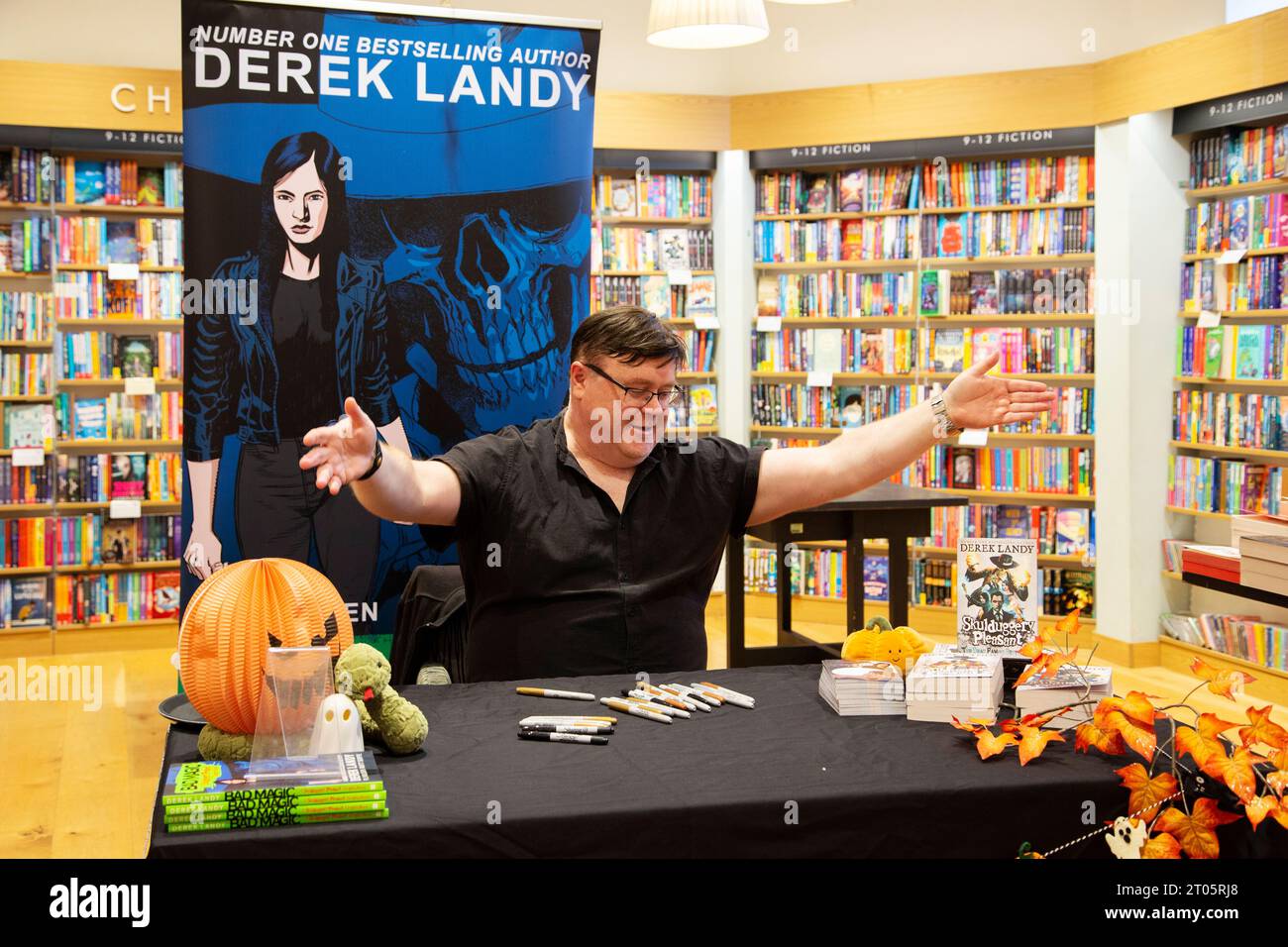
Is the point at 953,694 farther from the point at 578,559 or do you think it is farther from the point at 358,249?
the point at 358,249

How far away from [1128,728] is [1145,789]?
9 centimetres

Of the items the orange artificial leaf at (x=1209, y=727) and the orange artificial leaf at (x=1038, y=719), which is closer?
the orange artificial leaf at (x=1209, y=727)

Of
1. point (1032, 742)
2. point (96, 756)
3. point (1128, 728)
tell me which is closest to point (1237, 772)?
point (1128, 728)

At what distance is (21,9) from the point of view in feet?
22.5

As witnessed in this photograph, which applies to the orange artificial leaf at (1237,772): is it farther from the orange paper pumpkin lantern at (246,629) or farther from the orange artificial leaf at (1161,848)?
the orange paper pumpkin lantern at (246,629)

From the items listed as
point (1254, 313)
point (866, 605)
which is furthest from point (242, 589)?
point (866, 605)

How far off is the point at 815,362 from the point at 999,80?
1.83 meters

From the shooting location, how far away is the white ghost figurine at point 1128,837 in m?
1.63

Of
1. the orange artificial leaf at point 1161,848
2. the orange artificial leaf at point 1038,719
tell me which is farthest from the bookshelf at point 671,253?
the orange artificial leaf at point 1161,848

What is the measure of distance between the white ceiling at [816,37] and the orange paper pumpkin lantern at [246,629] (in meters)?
5.32

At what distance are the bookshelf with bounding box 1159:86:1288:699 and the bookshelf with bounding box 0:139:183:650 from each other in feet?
16.8

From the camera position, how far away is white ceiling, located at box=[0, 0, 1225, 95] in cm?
686

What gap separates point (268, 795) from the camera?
60.4 inches
